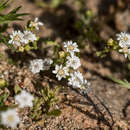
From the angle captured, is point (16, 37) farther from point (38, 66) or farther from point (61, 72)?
point (61, 72)

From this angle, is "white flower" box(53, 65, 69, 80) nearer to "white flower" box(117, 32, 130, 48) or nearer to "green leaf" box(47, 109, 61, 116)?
"green leaf" box(47, 109, 61, 116)

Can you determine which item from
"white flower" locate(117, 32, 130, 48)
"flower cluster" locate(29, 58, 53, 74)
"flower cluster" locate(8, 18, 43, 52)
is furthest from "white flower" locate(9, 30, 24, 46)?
"white flower" locate(117, 32, 130, 48)

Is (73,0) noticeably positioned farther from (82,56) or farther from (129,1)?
(82,56)

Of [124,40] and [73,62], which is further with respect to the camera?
[124,40]

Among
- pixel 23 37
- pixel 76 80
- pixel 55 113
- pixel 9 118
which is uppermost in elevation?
pixel 23 37

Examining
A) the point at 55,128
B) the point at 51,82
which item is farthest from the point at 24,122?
the point at 51,82

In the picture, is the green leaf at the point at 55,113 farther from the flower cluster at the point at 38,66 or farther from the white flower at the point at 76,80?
the flower cluster at the point at 38,66

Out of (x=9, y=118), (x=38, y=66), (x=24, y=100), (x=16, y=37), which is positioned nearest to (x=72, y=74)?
(x=38, y=66)

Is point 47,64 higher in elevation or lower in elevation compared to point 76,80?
higher
